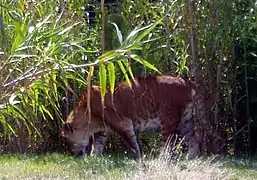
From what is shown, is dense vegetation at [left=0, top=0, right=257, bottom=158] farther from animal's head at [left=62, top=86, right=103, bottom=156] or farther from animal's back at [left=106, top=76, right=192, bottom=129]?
animal's head at [left=62, top=86, right=103, bottom=156]

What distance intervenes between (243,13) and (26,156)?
3599 mm

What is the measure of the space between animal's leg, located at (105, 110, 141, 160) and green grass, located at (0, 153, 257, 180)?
2.93ft

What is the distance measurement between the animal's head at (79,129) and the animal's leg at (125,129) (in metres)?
0.23

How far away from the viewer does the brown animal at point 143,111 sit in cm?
1101

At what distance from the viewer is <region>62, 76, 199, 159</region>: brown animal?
11008 millimetres

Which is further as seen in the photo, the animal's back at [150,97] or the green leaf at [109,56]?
the animal's back at [150,97]

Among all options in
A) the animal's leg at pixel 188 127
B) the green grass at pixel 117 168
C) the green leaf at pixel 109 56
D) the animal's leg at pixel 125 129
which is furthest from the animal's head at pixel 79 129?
the green leaf at pixel 109 56

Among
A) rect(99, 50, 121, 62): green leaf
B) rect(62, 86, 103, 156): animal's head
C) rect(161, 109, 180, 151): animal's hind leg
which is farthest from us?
rect(62, 86, 103, 156): animal's head

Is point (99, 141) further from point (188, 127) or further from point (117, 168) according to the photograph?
point (117, 168)

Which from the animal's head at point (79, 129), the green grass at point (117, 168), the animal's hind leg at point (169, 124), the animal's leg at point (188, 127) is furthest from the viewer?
the animal's head at point (79, 129)

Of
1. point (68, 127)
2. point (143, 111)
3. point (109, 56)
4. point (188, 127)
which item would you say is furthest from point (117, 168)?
point (109, 56)

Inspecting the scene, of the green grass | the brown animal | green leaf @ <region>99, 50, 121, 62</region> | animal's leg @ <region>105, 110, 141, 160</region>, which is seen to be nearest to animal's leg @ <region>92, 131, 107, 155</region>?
the brown animal

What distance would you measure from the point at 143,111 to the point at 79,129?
1.04 m

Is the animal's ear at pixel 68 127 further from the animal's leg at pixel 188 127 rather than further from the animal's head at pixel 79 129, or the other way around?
the animal's leg at pixel 188 127
